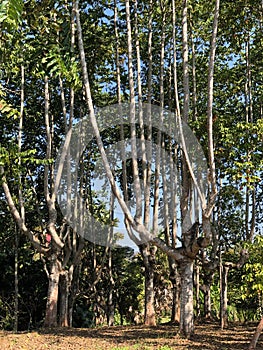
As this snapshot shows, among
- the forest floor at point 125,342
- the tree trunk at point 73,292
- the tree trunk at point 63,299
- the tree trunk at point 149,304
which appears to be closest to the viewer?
the forest floor at point 125,342

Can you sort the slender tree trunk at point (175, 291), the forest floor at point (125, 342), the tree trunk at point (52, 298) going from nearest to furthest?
the forest floor at point (125, 342), the tree trunk at point (52, 298), the slender tree trunk at point (175, 291)

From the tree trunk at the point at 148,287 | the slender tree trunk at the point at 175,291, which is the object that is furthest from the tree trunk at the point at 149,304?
the slender tree trunk at the point at 175,291

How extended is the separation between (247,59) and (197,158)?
3.60 meters

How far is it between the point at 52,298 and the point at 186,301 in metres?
4.27

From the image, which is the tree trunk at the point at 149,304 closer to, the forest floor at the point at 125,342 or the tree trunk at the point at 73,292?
the forest floor at the point at 125,342

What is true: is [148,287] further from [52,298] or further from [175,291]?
[52,298]

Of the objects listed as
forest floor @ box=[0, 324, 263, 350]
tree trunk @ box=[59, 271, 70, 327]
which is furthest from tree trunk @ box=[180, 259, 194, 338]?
tree trunk @ box=[59, 271, 70, 327]

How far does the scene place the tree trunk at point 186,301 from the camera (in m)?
9.48

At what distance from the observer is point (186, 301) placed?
9.46 metres

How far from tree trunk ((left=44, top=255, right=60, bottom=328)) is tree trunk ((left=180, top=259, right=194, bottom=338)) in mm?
4057

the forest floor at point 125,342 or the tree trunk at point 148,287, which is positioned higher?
the tree trunk at point 148,287

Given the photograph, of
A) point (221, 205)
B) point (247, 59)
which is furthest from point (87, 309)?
point (247, 59)

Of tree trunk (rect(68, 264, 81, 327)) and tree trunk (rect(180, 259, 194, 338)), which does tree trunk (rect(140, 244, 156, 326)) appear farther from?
tree trunk (rect(180, 259, 194, 338))

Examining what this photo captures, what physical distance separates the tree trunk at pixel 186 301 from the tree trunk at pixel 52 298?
406 cm
